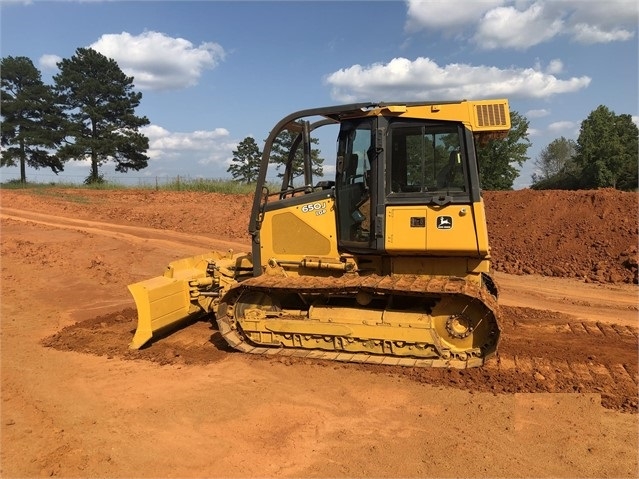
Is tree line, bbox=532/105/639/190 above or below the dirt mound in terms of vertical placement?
above

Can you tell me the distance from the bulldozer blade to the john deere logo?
12.3ft

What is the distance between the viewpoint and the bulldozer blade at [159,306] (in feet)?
21.8

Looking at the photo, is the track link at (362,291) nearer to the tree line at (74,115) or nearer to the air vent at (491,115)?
the air vent at (491,115)

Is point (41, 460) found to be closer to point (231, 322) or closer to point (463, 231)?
point (231, 322)

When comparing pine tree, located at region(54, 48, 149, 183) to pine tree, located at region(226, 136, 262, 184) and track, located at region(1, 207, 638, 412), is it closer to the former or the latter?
pine tree, located at region(226, 136, 262, 184)

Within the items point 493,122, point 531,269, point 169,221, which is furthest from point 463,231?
point 169,221

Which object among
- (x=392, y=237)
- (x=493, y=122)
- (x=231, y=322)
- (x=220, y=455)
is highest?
(x=493, y=122)

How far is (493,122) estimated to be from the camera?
18.9 feet

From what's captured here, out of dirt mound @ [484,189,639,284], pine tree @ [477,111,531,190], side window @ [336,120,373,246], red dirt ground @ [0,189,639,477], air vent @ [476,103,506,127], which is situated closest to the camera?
red dirt ground @ [0,189,639,477]

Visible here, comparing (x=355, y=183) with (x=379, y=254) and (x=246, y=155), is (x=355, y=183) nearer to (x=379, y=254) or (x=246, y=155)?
(x=379, y=254)

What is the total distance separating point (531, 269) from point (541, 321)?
16.2 ft

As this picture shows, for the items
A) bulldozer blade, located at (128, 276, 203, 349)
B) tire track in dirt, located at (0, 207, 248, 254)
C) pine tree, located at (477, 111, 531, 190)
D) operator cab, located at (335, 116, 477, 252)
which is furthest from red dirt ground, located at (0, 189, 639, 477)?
pine tree, located at (477, 111, 531, 190)

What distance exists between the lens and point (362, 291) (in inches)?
237

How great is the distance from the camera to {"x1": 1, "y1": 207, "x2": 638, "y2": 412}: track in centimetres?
541
